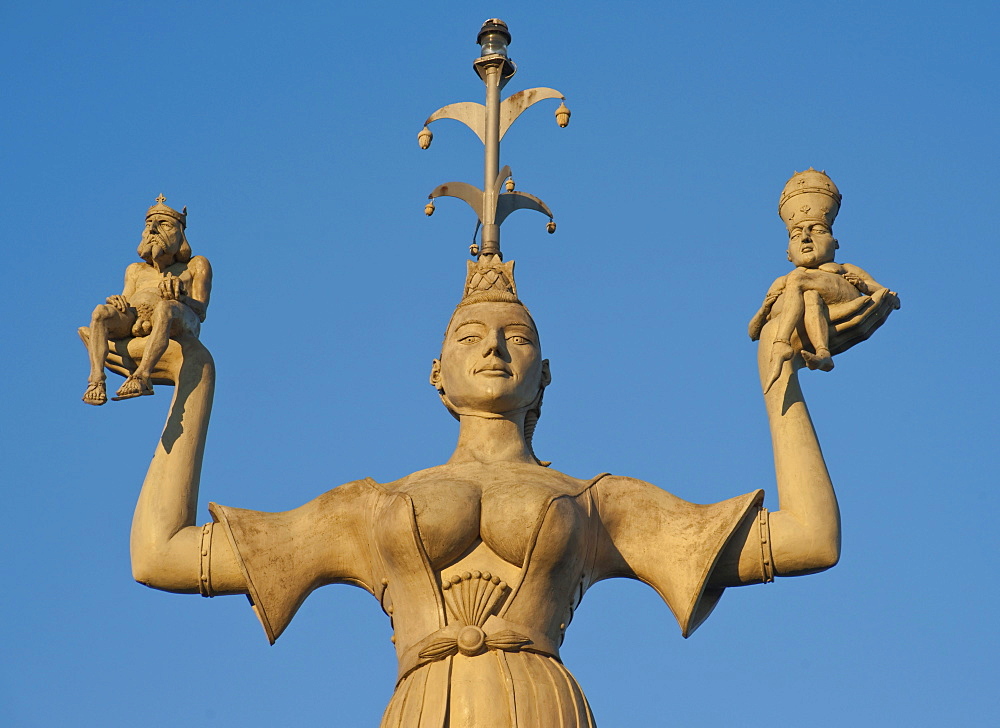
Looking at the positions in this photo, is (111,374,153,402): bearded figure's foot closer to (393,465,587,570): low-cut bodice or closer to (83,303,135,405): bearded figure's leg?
(83,303,135,405): bearded figure's leg

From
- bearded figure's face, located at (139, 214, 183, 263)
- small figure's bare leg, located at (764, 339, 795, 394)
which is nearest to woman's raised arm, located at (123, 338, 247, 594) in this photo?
bearded figure's face, located at (139, 214, 183, 263)

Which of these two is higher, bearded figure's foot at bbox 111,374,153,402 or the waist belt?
bearded figure's foot at bbox 111,374,153,402

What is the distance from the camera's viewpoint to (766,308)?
671 inches

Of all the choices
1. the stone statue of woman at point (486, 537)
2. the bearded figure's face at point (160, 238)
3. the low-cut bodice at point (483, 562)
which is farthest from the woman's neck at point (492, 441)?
the bearded figure's face at point (160, 238)

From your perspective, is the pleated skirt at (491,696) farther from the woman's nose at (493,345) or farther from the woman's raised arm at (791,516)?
the woman's nose at (493,345)

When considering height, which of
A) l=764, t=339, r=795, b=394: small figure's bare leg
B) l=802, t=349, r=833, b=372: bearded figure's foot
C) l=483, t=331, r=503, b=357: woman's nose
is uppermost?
l=483, t=331, r=503, b=357: woman's nose

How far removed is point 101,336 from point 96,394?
79 cm

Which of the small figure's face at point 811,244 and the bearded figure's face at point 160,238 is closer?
the small figure's face at point 811,244

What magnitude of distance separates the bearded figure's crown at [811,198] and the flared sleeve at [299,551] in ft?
13.5

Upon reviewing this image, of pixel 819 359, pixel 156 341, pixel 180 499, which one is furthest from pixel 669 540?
pixel 156 341

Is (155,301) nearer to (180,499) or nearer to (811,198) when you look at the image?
(180,499)

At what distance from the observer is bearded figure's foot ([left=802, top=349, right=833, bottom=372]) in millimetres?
16500

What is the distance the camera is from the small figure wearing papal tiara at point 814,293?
54.8 feet

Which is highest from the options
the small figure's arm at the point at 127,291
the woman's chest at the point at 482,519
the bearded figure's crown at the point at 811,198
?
the bearded figure's crown at the point at 811,198
